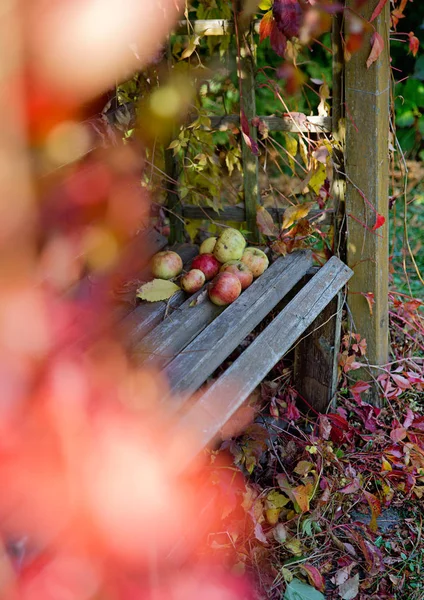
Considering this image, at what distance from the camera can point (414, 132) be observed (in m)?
5.04

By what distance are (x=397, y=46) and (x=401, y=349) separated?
109 inches

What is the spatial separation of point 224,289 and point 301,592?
0.93 meters

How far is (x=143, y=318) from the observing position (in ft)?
7.39

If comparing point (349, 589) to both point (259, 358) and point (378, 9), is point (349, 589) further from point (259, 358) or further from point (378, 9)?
point (378, 9)

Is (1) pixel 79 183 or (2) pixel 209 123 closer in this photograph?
(1) pixel 79 183

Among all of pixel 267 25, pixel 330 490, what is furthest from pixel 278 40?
pixel 330 490

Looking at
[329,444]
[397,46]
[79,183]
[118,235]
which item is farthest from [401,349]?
[397,46]

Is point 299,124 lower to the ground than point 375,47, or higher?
lower

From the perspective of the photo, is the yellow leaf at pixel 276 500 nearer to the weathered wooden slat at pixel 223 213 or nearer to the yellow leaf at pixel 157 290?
the yellow leaf at pixel 157 290

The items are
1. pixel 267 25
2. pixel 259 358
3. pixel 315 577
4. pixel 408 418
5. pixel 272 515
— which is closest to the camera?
pixel 259 358

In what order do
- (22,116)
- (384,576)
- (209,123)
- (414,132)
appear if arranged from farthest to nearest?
(414,132) → (209,123) → (384,576) → (22,116)

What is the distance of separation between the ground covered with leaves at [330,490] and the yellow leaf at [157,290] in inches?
21.5

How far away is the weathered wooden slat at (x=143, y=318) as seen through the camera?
7.16 feet

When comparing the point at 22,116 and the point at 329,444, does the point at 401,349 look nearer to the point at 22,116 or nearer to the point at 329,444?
the point at 329,444
